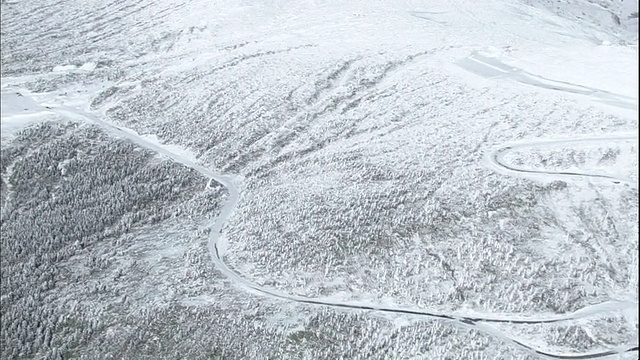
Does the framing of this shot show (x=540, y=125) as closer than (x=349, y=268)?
No

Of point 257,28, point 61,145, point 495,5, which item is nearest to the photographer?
point 61,145

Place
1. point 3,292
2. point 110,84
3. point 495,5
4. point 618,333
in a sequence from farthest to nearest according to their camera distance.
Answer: point 495,5, point 110,84, point 3,292, point 618,333

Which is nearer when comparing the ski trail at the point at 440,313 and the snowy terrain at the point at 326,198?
the ski trail at the point at 440,313

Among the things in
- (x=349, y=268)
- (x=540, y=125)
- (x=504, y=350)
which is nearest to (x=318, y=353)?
(x=349, y=268)

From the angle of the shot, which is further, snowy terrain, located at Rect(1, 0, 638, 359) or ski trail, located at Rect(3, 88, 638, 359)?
snowy terrain, located at Rect(1, 0, 638, 359)

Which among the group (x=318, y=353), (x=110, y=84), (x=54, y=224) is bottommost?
(x=318, y=353)

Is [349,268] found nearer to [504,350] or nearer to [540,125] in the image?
[504,350]

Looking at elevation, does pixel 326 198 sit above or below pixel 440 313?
above

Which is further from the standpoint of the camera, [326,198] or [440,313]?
[326,198]
